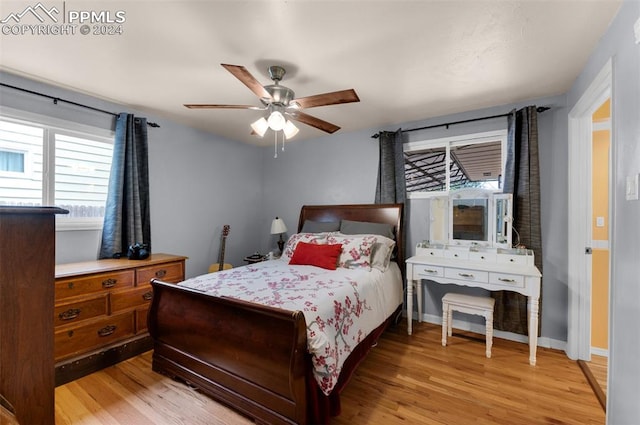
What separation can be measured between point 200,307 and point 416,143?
2.94 metres

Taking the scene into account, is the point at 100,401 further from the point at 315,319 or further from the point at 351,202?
the point at 351,202

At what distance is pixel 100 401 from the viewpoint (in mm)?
1917

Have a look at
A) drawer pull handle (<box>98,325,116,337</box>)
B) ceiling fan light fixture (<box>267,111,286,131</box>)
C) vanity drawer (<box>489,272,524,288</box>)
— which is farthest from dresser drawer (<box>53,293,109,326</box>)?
vanity drawer (<box>489,272,524,288</box>)

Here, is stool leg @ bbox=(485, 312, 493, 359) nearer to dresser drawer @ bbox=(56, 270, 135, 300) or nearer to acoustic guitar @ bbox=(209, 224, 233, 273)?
acoustic guitar @ bbox=(209, 224, 233, 273)

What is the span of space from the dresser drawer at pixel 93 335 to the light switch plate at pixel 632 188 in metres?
3.59

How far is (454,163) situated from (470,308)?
162 cm

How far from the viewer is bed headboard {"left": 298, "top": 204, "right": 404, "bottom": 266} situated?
332 cm

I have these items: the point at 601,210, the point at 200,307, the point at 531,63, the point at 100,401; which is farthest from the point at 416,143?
the point at 100,401

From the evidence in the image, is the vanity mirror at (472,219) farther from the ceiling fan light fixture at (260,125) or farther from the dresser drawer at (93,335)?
the dresser drawer at (93,335)

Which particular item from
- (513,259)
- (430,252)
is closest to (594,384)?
(513,259)

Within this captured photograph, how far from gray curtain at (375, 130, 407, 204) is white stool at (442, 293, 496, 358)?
1.27 metres

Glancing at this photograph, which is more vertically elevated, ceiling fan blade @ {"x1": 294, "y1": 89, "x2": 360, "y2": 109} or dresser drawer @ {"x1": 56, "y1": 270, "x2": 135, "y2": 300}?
ceiling fan blade @ {"x1": 294, "y1": 89, "x2": 360, "y2": 109}

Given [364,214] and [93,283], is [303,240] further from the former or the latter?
[93,283]

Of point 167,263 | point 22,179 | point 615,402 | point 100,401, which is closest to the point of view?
point 615,402
